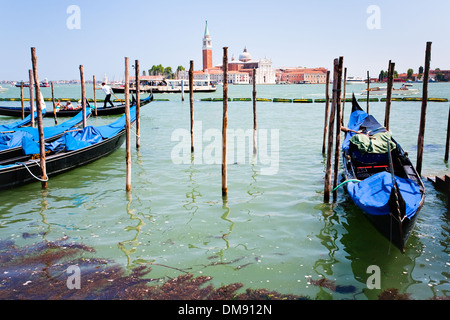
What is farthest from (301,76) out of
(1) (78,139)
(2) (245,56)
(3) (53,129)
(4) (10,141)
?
(4) (10,141)

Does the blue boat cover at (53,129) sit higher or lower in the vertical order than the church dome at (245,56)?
lower

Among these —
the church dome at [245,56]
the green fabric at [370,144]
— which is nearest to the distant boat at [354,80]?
the church dome at [245,56]

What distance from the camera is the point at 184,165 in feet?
29.5

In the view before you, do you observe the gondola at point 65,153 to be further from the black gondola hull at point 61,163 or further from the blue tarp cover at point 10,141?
the blue tarp cover at point 10,141

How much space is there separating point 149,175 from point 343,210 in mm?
4160

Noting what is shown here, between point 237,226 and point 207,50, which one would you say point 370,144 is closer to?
point 237,226

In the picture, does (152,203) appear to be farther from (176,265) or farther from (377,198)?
(377,198)

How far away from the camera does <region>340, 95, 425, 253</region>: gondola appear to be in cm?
394

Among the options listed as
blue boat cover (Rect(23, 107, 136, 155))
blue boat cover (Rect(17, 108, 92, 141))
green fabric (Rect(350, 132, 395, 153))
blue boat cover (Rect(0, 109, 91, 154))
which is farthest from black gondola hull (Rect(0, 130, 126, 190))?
green fabric (Rect(350, 132, 395, 153))

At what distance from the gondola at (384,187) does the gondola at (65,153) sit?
524 centimetres

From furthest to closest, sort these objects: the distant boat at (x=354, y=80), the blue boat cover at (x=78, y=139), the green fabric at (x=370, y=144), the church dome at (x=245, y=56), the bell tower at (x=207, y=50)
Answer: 1. the church dome at (x=245, y=56)
2. the distant boat at (x=354, y=80)
3. the bell tower at (x=207, y=50)
4. the blue boat cover at (x=78, y=139)
5. the green fabric at (x=370, y=144)

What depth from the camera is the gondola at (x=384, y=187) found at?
3.94 metres
